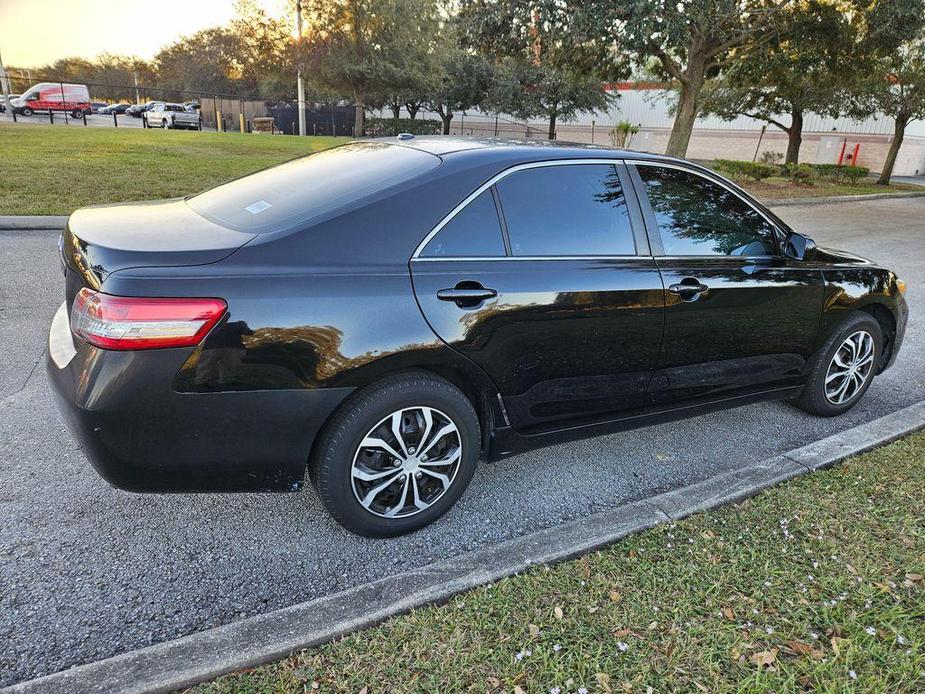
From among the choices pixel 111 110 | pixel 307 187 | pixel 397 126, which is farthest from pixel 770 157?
pixel 111 110

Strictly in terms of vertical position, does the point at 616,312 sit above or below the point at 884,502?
above

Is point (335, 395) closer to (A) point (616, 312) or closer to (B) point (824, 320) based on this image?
(A) point (616, 312)

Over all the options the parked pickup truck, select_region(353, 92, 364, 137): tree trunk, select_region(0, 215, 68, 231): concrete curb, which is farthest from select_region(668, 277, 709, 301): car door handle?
the parked pickup truck

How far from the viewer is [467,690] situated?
197 centimetres

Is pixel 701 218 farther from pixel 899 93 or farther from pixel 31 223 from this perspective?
pixel 899 93

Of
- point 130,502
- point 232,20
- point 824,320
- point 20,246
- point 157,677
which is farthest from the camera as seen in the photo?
point 232,20

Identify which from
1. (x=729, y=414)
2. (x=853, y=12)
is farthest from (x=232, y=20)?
(x=729, y=414)

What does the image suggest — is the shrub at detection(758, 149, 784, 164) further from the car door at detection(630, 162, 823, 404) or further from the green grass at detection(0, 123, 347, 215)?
the car door at detection(630, 162, 823, 404)

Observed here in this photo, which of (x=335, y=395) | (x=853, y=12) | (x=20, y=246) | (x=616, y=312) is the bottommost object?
(x=20, y=246)

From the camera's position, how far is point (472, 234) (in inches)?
107

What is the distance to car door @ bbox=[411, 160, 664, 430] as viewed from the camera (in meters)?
2.64

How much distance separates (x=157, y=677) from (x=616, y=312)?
2.28 metres

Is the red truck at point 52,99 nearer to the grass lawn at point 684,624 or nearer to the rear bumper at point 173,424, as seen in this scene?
the rear bumper at point 173,424

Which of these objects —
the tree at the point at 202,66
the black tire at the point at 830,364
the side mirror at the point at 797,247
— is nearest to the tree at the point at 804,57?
the black tire at the point at 830,364
